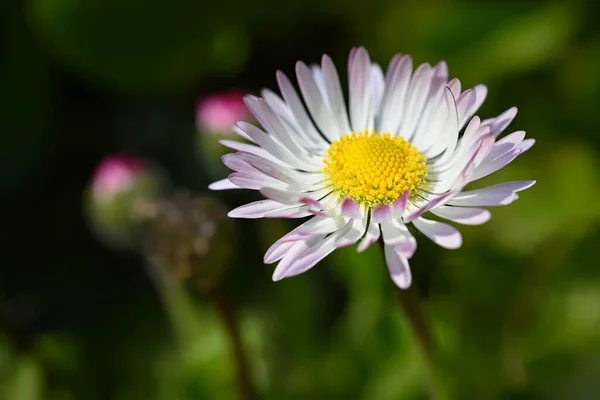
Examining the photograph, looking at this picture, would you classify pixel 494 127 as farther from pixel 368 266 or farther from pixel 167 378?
pixel 167 378

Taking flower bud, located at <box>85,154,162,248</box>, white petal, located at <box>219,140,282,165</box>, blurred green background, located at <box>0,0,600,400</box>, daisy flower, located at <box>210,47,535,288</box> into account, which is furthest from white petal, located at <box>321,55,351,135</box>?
flower bud, located at <box>85,154,162,248</box>

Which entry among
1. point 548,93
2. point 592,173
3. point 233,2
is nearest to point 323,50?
point 233,2

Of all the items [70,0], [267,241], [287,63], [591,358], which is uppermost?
[70,0]

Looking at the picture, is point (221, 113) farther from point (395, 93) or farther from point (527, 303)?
point (527, 303)

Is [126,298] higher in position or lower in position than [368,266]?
higher

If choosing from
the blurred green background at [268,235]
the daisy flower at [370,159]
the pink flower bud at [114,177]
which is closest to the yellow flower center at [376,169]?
the daisy flower at [370,159]

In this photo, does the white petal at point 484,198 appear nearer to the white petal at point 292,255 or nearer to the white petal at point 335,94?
the white petal at point 292,255

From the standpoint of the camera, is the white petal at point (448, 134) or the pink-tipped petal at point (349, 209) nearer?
the pink-tipped petal at point (349, 209)
